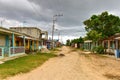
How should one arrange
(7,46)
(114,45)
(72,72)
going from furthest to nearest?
(114,45) < (7,46) < (72,72)

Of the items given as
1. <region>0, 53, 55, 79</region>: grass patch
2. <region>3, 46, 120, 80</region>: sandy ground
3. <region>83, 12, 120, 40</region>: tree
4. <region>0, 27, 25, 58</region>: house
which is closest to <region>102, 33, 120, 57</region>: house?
<region>83, 12, 120, 40</region>: tree

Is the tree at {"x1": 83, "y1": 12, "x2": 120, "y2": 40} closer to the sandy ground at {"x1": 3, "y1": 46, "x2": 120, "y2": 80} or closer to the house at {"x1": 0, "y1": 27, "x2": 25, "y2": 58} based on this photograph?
the house at {"x1": 0, "y1": 27, "x2": 25, "y2": 58}

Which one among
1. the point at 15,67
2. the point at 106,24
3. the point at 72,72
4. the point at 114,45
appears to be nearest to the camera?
the point at 72,72

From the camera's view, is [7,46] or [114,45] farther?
[114,45]

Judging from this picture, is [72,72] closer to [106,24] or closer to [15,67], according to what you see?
[15,67]

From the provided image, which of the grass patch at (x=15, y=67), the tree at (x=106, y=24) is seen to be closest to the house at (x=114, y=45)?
the tree at (x=106, y=24)

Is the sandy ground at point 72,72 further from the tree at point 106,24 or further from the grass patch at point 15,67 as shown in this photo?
the tree at point 106,24

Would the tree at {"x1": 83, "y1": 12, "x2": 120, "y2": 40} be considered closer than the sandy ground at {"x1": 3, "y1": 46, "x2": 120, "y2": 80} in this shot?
No

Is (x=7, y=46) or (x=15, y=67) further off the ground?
(x=7, y=46)

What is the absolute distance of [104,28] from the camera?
183 ft

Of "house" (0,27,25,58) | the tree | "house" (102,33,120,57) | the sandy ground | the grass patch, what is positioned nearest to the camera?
the sandy ground

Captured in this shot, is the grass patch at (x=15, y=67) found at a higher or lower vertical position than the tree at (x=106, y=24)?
lower

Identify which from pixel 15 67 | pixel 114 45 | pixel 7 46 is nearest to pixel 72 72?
pixel 15 67

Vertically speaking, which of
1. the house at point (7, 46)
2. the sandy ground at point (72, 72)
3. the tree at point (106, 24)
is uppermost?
the tree at point (106, 24)
